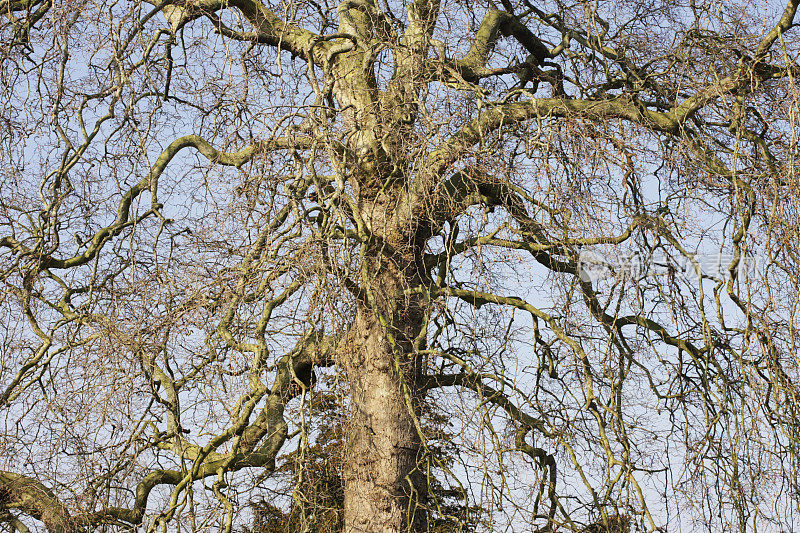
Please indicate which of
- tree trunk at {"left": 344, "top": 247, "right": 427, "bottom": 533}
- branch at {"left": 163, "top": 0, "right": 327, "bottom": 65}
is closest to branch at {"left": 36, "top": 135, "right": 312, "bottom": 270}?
branch at {"left": 163, "top": 0, "right": 327, "bottom": 65}

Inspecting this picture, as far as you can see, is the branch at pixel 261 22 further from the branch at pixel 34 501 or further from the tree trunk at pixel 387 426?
the branch at pixel 34 501

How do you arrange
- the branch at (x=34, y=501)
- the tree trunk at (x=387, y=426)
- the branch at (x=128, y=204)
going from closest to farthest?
the branch at (x=34, y=501)
the tree trunk at (x=387, y=426)
the branch at (x=128, y=204)

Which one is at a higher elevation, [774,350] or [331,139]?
[331,139]

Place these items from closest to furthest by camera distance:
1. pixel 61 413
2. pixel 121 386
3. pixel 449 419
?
pixel 121 386 → pixel 61 413 → pixel 449 419

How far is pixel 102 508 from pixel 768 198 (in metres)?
3.72

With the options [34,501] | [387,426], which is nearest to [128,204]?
[34,501]

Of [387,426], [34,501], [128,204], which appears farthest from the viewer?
[128,204]

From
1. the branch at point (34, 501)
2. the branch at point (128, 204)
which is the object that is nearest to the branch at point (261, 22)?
the branch at point (128, 204)

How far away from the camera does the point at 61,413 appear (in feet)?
14.3

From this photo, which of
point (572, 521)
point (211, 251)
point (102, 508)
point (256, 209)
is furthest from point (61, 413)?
point (572, 521)

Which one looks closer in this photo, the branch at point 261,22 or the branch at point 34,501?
the branch at point 34,501

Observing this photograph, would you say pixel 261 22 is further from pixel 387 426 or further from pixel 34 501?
pixel 34 501

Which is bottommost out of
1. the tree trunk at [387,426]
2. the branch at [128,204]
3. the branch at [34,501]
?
the branch at [34,501]

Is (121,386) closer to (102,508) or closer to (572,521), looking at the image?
(102,508)
